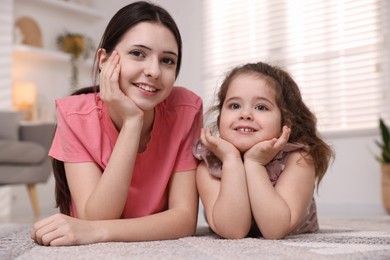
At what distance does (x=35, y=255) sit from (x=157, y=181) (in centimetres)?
52

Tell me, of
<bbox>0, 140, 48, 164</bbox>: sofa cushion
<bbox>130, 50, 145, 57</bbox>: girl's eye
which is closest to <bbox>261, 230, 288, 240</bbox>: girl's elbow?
<bbox>130, 50, 145, 57</bbox>: girl's eye

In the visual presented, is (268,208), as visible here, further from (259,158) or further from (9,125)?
(9,125)

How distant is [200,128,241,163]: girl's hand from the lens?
1.32m

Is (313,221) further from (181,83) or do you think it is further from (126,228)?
(181,83)

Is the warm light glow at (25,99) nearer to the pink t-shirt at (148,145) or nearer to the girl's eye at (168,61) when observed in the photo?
the pink t-shirt at (148,145)

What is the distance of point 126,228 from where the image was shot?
1.19 meters

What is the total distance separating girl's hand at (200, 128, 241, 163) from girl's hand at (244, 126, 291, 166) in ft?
0.11

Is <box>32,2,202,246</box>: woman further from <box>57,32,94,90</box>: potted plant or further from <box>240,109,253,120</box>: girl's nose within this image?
<box>57,32,94,90</box>: potted plant

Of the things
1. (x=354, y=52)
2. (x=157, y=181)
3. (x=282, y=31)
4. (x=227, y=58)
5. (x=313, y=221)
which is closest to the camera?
(x=157, y=181)

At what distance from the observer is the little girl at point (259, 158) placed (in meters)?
1.26

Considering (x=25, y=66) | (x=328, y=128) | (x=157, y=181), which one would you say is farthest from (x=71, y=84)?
(x=157, y=181)

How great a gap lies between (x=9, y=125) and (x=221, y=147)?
282cm

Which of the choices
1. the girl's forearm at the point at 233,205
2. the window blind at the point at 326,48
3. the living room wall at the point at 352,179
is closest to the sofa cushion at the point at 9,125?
the window blind at the point at 326,48

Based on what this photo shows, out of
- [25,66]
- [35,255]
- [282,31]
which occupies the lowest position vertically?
[35,255]
